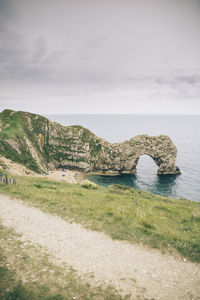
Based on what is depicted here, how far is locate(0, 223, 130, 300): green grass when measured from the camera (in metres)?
7.19

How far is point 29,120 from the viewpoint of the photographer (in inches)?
4173

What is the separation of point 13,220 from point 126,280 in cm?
1024

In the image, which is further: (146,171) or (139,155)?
(146,171)

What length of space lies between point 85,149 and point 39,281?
97233 millimetres

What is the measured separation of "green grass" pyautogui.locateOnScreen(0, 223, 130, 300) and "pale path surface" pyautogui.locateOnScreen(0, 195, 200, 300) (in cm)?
61

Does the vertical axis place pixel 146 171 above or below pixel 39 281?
below

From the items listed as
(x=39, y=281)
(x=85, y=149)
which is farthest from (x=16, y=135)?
(x=39, y=281)

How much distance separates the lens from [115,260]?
9992mm

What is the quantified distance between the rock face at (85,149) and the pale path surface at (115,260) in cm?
8721

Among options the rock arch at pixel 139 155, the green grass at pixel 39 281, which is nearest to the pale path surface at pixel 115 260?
the green grass at pixel 39 281

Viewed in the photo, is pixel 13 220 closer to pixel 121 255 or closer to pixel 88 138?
pixel 121 255

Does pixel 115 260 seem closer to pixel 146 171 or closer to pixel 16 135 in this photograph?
pixel 16 135

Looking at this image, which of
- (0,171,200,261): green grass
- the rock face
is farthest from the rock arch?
(0,171,200,261): green grass

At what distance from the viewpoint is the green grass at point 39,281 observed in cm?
719
